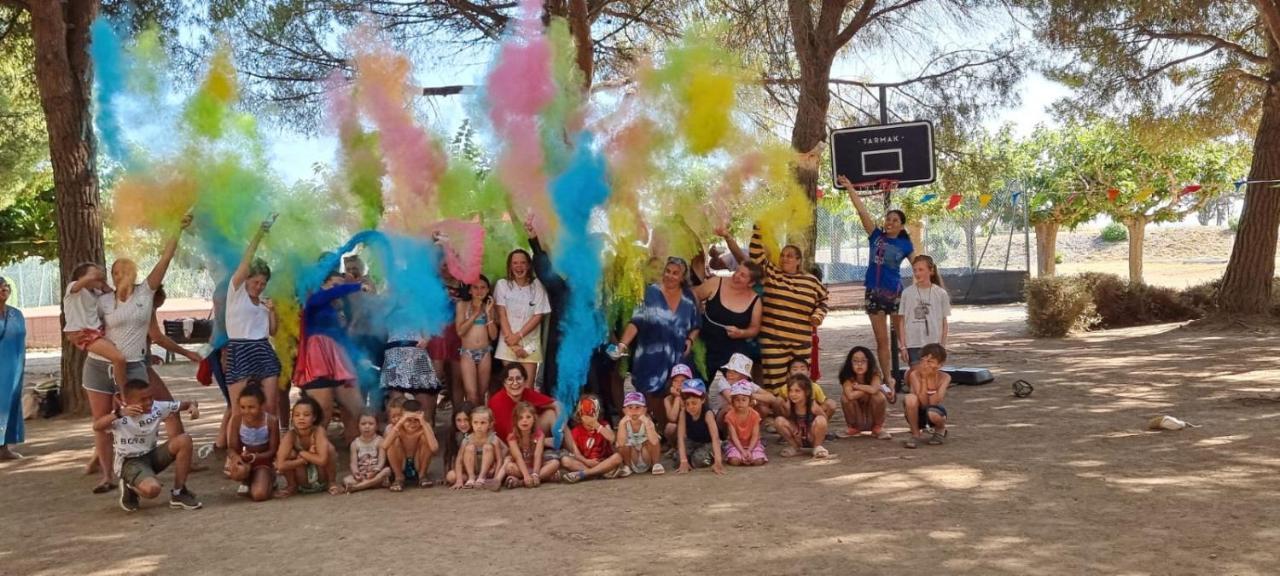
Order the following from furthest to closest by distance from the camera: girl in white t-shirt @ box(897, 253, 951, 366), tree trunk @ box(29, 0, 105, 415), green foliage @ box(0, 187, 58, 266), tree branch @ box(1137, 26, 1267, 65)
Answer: green foliage @ box(0, 187, 58, 266)
tree branch @ box(1137, 26, 1267, 65)
tree trunk @ box(29, 0, 105, 415)
girl in white t-shirt @ box(897, 253, 951, 366)

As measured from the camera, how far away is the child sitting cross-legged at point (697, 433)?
5.47 meters

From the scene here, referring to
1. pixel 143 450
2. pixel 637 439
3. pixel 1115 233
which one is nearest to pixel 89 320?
pixel 143 450

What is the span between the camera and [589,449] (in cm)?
547

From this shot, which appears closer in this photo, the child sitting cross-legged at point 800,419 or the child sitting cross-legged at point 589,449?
the child sitting cross-legged at point 589,449

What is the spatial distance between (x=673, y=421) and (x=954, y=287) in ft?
61.6

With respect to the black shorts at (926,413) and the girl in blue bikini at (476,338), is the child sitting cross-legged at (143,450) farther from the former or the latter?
the black shorts at (926,413)

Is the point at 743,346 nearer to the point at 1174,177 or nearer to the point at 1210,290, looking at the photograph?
the point at 1210,290

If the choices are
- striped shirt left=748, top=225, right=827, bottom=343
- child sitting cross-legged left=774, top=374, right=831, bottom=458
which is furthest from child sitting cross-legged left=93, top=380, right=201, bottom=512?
striped shirt left=748, top=225, right=827, bottom=343

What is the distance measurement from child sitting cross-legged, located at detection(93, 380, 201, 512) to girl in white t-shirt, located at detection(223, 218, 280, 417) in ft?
1.69

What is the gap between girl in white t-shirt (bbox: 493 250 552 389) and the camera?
5875 mm

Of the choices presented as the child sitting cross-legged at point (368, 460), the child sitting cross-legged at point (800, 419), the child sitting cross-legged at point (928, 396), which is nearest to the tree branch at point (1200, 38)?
the child sitting cross-legged at point (928, 396)

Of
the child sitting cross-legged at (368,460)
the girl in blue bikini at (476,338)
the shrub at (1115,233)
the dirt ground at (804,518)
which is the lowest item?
the dirt ground at (804,518)

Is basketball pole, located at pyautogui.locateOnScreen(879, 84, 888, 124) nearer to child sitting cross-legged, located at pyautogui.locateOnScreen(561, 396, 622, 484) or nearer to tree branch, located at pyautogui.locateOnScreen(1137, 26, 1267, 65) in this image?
tree branch, located at pyautogui.locateOnScreen(1137, 26, 1267, 65)

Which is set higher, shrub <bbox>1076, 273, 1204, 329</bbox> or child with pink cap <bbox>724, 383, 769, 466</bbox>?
shrub <bbox>1076, 273, 1204, 329</bbox>
